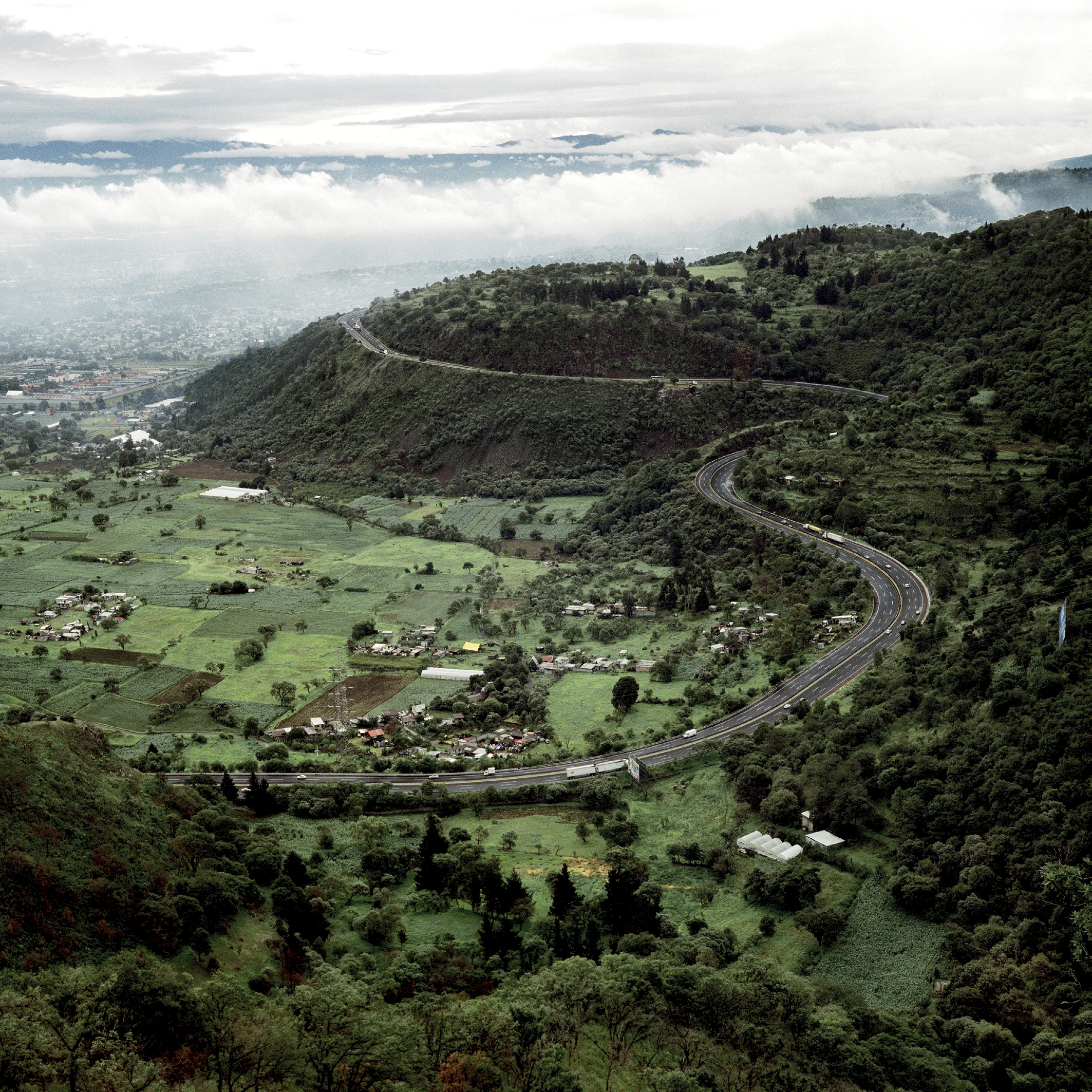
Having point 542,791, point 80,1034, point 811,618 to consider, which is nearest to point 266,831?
point 542,791

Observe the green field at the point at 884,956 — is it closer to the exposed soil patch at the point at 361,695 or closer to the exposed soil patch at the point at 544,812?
the exposed soil patch at the point at 544,812

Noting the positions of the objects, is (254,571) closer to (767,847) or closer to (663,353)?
(767,847)

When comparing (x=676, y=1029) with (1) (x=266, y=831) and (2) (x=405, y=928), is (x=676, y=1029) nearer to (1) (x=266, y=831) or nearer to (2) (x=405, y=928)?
(2) (x=405, y=928)

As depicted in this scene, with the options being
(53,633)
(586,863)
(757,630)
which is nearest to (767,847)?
(586,863)

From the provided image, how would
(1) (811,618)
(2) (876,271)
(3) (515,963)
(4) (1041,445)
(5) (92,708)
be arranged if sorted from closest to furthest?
1. (3) (515,963)
2. (5) (92,708)
3. (1) (811,618)
4. (4) (1041,445)
5. (2) (876,271)

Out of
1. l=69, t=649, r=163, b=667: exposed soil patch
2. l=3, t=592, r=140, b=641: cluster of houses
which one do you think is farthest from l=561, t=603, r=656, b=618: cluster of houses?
l=3, t=592, r=140, b=641: cluster of houses

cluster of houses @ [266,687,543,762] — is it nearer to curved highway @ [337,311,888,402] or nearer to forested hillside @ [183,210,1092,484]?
forested hillside @ [183,210,1092,484]

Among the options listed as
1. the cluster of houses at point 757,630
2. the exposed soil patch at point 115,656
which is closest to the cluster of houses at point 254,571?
the exposed soil patch at point 115,656
